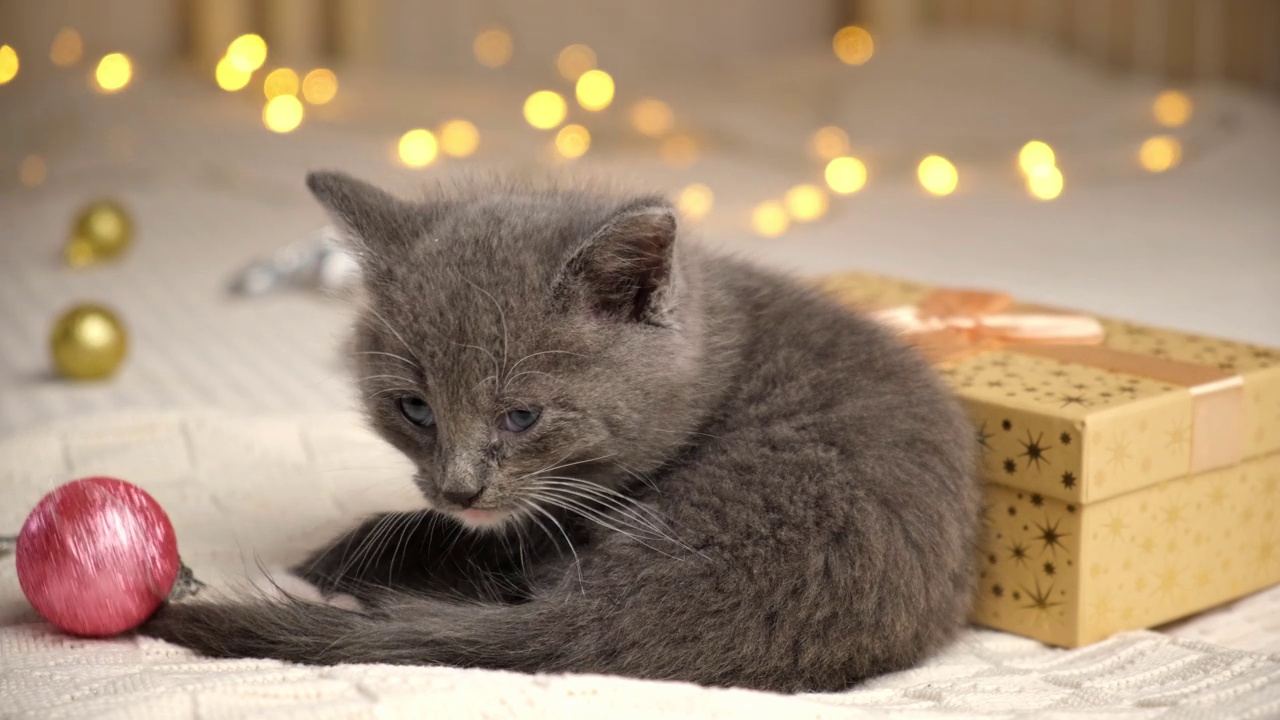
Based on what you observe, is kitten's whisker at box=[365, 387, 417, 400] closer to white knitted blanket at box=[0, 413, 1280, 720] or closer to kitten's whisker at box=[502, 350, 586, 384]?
kitten's whisker at box=[502, 350, 586, 384]

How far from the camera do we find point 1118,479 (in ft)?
4.49

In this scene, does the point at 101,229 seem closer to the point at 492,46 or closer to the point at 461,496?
the point at 492,46

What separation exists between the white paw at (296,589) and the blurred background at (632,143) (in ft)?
2.36

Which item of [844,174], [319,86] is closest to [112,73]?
[319,86]

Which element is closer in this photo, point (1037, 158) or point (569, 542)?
point (569, 542)

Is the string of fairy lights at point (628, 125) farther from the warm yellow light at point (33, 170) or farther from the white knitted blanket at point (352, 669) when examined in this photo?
the white knitted blanket at point (352, 669)

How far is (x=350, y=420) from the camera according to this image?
199cm

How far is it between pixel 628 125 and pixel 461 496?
2408mm

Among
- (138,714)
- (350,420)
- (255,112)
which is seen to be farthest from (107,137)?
(138,714)

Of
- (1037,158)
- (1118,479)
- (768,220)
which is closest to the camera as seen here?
(1118,479)

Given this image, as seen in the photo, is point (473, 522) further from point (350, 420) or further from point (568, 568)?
point (350, 420)

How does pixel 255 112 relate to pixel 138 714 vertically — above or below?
above

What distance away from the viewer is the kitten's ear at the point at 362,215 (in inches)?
52.2

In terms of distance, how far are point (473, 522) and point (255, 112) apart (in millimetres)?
2499
